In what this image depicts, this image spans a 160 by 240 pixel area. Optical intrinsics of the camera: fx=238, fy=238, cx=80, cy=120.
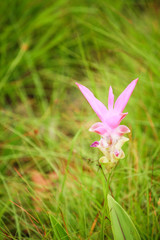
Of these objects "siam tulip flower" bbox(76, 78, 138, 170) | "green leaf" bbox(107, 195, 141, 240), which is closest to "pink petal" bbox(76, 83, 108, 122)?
"siam tulip flower" bbox(76, 78, 138, 170)

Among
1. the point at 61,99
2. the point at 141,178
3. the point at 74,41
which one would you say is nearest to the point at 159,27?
the point at 74,41

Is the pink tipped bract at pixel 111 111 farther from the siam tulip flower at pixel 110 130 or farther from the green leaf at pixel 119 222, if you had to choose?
the green leaf at pixel 119 222

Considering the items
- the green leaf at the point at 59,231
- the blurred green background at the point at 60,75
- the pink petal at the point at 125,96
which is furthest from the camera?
the blurred green background at the point at 60,75

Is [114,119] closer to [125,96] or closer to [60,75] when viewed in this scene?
[125,96]

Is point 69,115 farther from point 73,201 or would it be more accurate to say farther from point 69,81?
point 73,201

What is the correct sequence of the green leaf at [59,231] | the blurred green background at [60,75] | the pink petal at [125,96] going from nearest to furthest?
the pink petal at [125,96]
the green leaf at [59,231]
the blurred green background at [60,75]

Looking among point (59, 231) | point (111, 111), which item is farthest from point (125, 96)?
point (59, 231)

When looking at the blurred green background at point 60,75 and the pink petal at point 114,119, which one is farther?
the blurred green background at point 60,75

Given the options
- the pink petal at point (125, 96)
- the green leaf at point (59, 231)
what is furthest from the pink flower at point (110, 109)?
the green leaf at point (59, 231)
